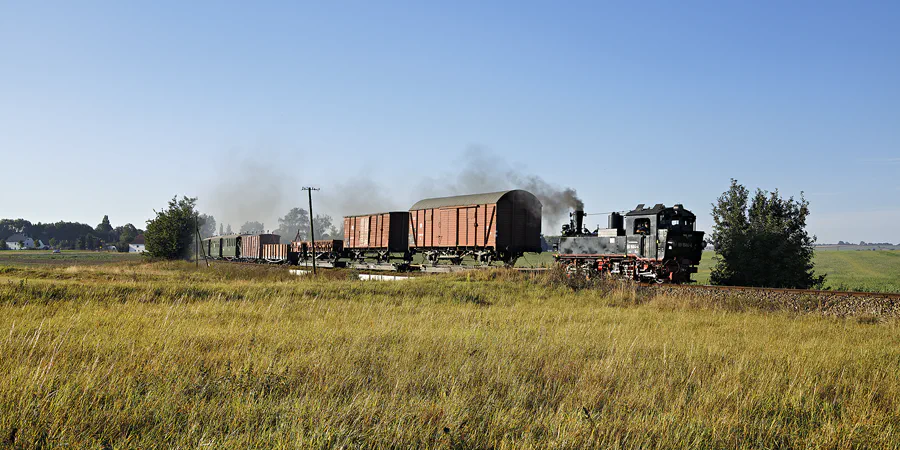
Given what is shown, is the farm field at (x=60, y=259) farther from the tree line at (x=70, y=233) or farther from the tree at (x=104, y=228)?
the tree at (x=104, y=228)

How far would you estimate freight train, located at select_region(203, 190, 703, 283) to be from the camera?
22.6 meters

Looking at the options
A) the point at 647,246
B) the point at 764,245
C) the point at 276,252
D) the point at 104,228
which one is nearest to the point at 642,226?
the point at 647,246

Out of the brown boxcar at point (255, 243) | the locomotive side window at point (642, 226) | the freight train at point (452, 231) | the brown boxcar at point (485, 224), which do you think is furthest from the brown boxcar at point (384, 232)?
the brown boxcar at point (255, 243)

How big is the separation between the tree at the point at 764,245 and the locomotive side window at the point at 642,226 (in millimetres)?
5728

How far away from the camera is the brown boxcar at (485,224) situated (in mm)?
27797

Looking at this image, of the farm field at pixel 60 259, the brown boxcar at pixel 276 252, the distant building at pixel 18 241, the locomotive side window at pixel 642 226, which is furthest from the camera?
the distant building at pixel 18 241

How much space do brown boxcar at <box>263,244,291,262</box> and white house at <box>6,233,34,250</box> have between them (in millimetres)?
165389

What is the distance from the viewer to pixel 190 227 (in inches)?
2484

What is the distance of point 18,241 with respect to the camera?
180 m

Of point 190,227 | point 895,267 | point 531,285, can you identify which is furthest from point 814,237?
point 190,227

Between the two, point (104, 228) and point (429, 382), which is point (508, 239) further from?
point (104, 228)

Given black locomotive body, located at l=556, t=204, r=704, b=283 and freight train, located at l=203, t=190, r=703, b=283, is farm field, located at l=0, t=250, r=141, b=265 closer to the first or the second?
freight train, located at l=203, t=190, r=703, b=283

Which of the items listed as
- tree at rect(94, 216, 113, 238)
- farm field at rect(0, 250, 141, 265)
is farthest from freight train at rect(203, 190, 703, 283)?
tree at rect(94, 216, 113, 238)

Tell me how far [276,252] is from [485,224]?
33.1 metres
